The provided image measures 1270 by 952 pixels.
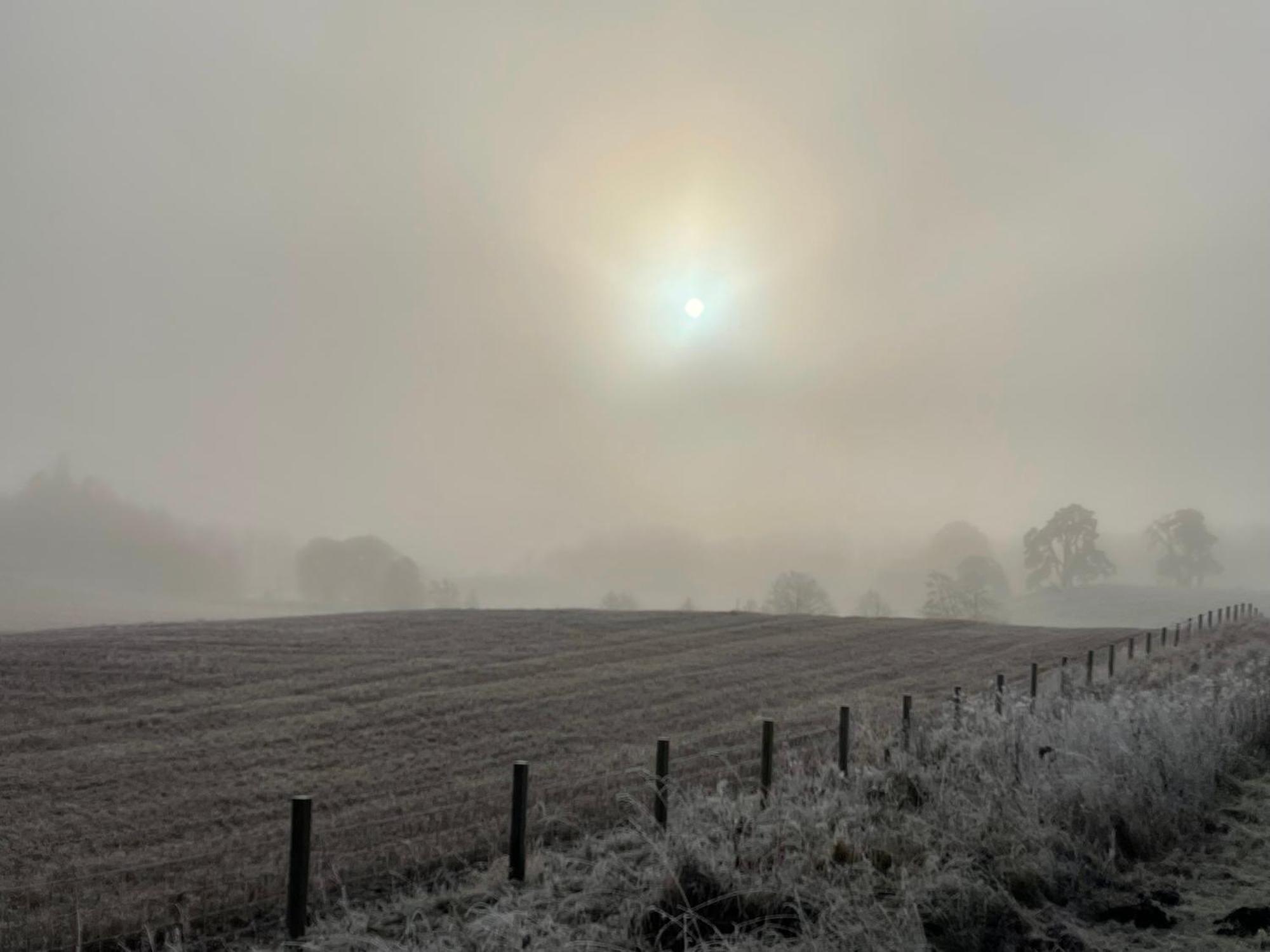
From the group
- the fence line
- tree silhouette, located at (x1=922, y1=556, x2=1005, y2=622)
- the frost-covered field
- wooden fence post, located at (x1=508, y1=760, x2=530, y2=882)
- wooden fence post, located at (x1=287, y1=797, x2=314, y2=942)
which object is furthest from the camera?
tree silhouette, located at (x1=922, y1=556, x2=1005, y2=622)

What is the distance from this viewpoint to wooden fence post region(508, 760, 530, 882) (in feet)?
30.0

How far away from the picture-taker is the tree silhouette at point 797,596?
→ 328ft

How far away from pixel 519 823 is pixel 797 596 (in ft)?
307

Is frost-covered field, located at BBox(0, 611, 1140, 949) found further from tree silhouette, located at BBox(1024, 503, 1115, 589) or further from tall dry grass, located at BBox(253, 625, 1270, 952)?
tree silhouette, located at BBox(1024, 503, 1115, 589)

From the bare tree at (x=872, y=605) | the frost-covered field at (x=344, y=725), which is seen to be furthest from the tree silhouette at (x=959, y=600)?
the frost-covered field at (x=344, y=725)

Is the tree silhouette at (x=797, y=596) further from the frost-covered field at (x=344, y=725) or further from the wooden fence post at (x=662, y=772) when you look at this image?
the wooden fence post at (x=662, y=772)

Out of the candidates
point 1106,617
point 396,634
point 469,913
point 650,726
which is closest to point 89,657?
point 396,634

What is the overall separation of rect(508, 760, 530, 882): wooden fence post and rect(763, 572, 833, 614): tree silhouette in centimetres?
9208

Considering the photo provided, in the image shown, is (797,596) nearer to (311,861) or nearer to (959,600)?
(959,600)

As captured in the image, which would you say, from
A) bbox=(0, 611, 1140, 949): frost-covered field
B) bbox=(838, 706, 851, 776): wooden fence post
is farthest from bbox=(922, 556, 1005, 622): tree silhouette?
bbox=(838, 706, 851, 776): wooden fence post

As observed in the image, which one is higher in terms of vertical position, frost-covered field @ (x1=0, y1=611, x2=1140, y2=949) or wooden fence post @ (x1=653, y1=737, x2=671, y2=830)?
wooden fence post @ (x1=653, y1=737, x2=671, y2=830)

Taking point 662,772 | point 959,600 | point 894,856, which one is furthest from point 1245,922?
point 959,600

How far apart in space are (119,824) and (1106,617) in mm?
105776

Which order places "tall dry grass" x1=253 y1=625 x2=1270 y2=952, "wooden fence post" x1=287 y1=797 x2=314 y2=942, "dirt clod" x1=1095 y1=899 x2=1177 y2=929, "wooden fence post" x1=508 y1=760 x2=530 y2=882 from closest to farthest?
"tall dry grass" x1=253 y1=625 x2=1270 y2=952 → "dirt clod" x1=1095 y1=899 x2=1177 y2=929 → "wooden fence post" x1=287 y1=797 x2=314 y2=942 → "wooden fence post" x1=508 y1=760 x2=530 y2=882
